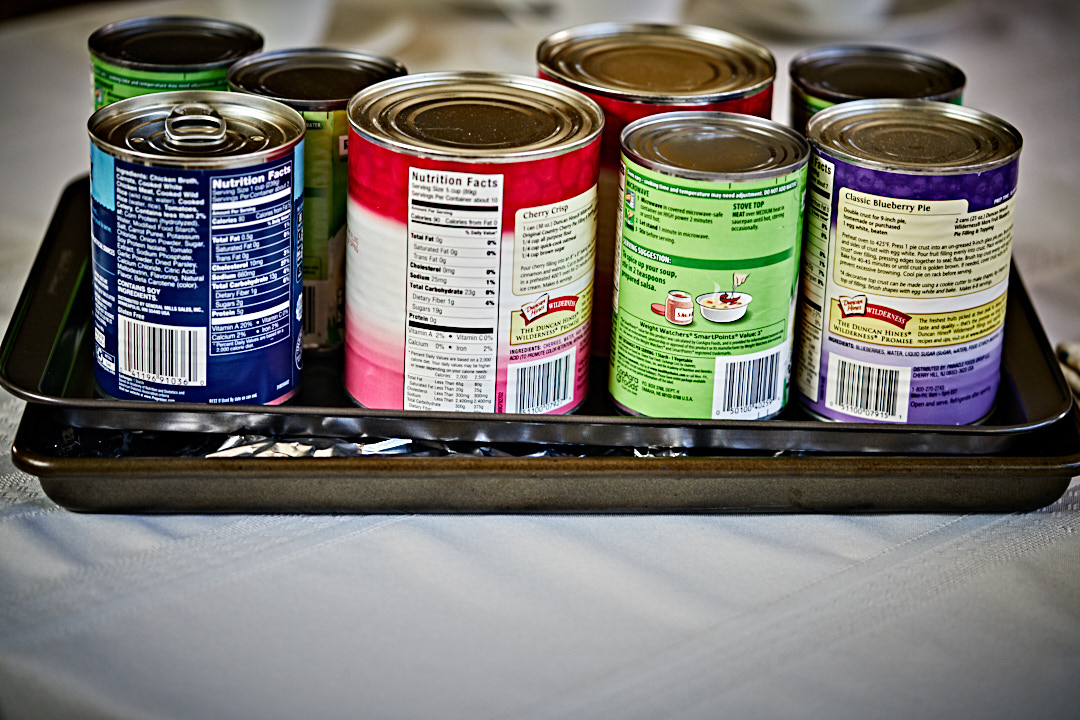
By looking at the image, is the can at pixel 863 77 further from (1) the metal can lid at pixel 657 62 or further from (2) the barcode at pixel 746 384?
(2) the barcode at pixel 746 384

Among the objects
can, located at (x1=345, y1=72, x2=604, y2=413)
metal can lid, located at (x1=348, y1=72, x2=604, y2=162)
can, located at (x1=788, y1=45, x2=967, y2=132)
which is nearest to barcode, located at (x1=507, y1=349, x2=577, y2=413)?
can, located at (x1=345, y1=72, x2=604, y2=413)

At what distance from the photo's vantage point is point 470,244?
704 mm

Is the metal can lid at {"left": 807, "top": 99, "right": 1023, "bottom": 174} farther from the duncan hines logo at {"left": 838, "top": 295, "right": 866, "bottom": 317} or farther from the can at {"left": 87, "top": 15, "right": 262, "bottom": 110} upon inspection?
the can at {"left": 87, "top": 15, "right": 262, "bottom": 110}

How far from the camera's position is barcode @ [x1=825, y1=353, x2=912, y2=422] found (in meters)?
0.76

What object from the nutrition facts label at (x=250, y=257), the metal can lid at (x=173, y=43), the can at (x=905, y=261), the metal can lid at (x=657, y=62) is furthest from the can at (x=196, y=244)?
the can at (x=905, y=261)

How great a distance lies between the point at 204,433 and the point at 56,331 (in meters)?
0.17

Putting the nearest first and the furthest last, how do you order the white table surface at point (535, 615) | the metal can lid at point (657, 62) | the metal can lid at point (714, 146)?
the white table surface at point (535, 615) < the metal can lid at point (714, 146) < the metal can lid at point (657, 62)

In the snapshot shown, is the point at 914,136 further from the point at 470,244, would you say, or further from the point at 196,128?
the point at 196,128

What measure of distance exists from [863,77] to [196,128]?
0.50 metres

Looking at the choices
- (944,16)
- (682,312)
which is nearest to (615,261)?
(682,312)

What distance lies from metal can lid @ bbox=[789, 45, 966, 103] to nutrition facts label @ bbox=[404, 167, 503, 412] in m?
0.30

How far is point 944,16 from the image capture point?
1.60m

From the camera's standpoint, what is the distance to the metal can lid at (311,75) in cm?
80

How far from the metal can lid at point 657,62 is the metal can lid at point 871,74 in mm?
50
